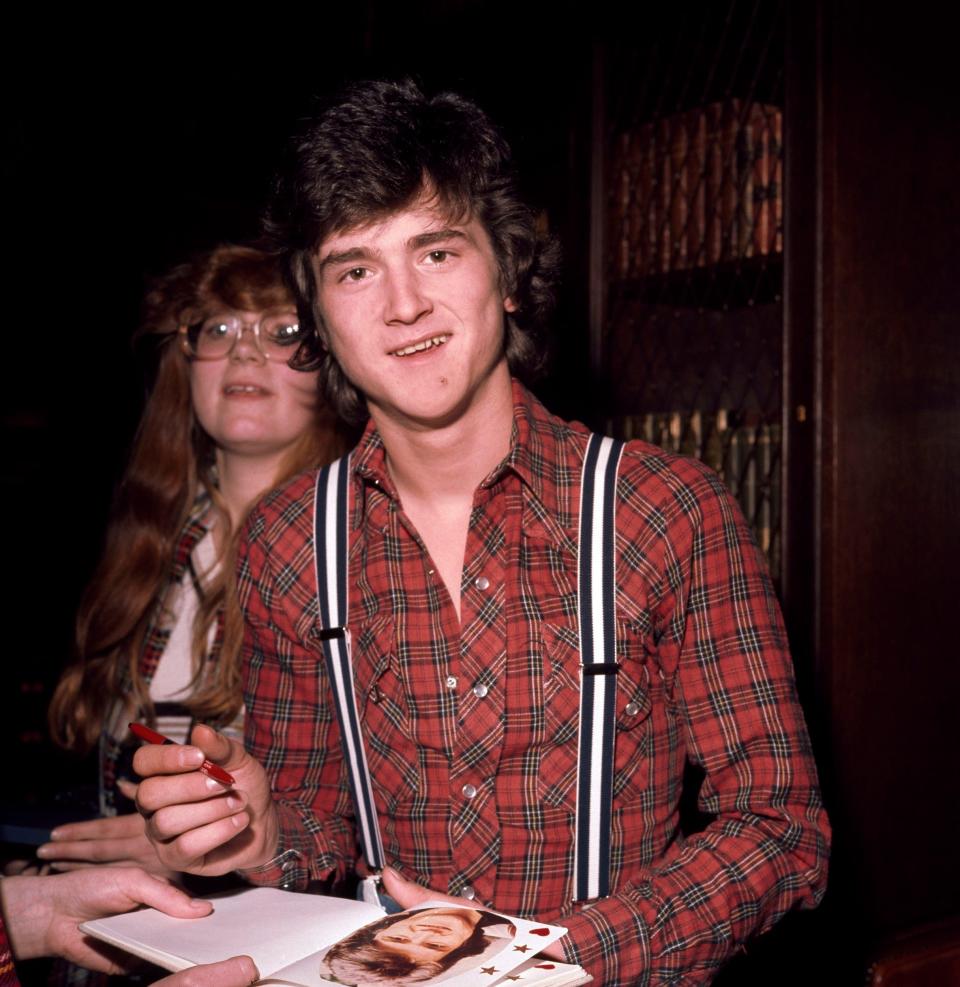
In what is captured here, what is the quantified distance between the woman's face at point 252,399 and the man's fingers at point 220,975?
1224 millimetres

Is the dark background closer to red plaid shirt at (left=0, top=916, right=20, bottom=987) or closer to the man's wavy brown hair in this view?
the man's wavy brown hair

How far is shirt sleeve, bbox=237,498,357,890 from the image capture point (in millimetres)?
1678

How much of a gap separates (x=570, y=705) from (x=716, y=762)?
0.64 ft

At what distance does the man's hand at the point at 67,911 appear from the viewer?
4.66 ft

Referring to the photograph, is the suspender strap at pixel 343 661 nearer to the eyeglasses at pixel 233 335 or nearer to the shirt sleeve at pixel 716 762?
the shirt sleeve at pixel 716 762

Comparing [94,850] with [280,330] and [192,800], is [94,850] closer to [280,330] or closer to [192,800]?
[192,800]

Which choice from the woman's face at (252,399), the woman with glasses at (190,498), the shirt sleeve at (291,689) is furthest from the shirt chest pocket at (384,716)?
the woman's face at (252,399)

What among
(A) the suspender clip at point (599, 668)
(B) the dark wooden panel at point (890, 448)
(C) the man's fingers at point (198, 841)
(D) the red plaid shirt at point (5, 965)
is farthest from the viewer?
(B) the dark wooden panel at point (890, 448)

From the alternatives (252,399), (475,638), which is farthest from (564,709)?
(252,399)

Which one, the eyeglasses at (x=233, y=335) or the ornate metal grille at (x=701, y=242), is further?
the ornate metal grille at (x=701, y=242)

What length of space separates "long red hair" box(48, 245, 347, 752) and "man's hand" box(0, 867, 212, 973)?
634 millimetres

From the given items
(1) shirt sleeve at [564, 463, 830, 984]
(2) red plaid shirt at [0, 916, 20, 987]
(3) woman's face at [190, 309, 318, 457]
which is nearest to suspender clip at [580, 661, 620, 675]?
(1) shirt sleeve at [564, 463, 830, 984]

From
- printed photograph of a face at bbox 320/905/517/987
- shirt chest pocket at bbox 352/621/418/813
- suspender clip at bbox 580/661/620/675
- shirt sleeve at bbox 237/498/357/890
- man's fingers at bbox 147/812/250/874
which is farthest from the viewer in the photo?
shirt sleeve at bbox 237/498/357/890

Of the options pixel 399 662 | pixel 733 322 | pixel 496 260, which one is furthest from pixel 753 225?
pixel 399 662
